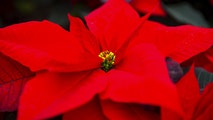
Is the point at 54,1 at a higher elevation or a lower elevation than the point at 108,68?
lower

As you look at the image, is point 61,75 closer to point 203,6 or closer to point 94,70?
point 94,70

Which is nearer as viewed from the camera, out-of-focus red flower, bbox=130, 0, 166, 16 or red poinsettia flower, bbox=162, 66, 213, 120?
red poinsettia flower, bbox=162, 66, 213, 120

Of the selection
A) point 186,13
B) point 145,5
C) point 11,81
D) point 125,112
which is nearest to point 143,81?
point 125,112

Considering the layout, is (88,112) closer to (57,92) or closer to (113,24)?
(57,92)

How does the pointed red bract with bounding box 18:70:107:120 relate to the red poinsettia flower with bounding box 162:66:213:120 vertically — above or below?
above

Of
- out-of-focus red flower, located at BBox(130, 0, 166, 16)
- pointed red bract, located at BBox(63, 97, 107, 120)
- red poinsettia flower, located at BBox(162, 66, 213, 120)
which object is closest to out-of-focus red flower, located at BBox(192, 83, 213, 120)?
red poinsettia flower, located at BBox(162, 66, 213, 120)

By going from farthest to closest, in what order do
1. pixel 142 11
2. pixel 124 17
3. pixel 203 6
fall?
pixel 203 6
pixel 142 11
pixel 124 17

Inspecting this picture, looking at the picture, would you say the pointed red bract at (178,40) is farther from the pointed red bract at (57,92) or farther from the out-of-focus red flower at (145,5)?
the out-of-focus red flower at (145,5)

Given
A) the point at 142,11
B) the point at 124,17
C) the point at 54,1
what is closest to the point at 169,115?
the point at 124,17

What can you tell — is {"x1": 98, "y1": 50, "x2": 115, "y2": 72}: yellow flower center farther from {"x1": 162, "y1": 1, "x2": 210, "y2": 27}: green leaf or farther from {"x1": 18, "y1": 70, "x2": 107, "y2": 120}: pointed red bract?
{"x1": 162, "y1": 1, "x2": 210, "y2": 27}: green leaf
